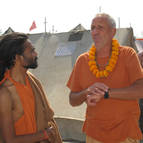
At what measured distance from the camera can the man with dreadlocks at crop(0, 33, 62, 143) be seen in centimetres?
161

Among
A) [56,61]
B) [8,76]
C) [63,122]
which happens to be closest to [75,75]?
[8,76]

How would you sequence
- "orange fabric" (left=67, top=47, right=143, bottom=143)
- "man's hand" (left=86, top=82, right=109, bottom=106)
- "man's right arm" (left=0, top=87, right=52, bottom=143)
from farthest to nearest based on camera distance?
1. "orange fabric" (left=67, top=47, right=143, bottom=143)
2. "man's hand" (left=86, top=82, right=109, bottom=106)
3. "man's right arm" (left=0, top=87, right=52, bottom=143)

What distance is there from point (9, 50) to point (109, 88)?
85cm

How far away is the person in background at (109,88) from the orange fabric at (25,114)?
403 millimetres

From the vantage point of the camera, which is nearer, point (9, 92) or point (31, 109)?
point (9, 92)

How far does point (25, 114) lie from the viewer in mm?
1741

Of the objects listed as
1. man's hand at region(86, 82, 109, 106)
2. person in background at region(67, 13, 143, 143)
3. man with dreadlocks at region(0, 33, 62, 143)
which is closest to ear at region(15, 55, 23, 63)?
man with dreadlocks at region(0, 33, 62, 143)

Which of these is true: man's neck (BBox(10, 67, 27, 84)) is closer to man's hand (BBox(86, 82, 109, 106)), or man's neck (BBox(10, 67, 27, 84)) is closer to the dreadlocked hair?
the dreadlocked hair

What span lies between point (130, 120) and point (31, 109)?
81 centimetres

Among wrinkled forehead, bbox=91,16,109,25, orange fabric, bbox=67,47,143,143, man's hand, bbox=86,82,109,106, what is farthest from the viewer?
wrinkled forehead, bbox=91,16,109,25

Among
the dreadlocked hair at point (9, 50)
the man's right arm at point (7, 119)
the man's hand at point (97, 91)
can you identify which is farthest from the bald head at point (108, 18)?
the man's right arm at point (7, 119)

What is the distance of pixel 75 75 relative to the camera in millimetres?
2029

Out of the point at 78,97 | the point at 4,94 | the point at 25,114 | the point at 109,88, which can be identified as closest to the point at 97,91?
the point at 109,88

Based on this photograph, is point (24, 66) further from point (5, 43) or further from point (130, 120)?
point (130, 120)
